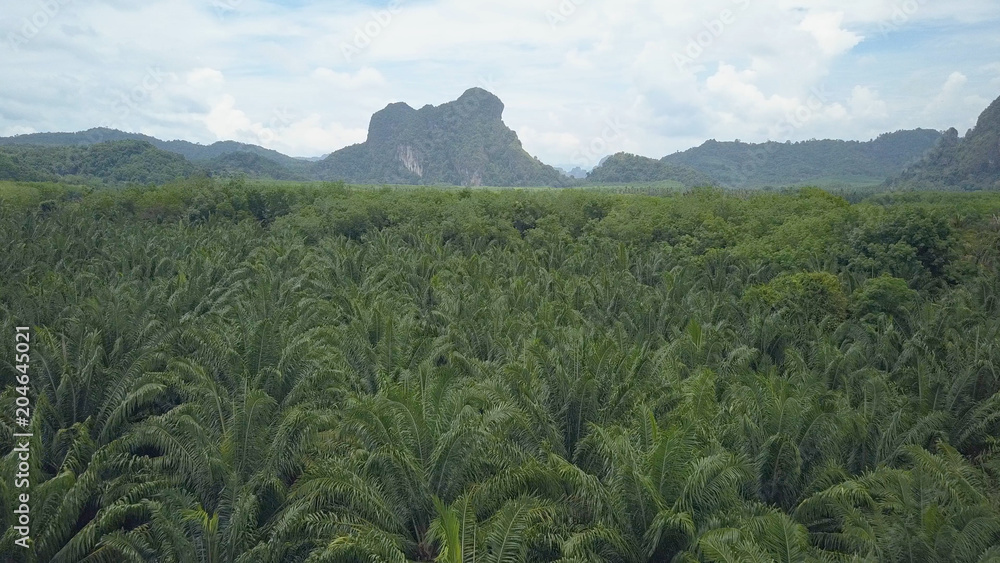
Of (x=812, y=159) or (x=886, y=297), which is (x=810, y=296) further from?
(x=812, y=159)

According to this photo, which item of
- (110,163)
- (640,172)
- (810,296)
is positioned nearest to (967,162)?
(640,172)

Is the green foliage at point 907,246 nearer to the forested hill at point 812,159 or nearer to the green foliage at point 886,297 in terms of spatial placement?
the green foliage at point 886,297

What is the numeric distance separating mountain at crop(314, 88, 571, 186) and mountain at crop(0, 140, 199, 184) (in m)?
60.1

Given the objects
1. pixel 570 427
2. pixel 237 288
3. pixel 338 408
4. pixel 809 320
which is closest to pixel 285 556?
pixel 338 408

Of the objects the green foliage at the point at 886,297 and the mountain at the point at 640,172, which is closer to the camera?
the green foliage at the point at 886,297

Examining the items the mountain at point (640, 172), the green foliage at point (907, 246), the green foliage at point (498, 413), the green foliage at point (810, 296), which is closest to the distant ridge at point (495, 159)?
the mountain at point (640, 172)

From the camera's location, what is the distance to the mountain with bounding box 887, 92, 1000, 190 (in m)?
88.9

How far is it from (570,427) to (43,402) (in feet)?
35.3

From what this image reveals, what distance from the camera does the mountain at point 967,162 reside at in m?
88.9

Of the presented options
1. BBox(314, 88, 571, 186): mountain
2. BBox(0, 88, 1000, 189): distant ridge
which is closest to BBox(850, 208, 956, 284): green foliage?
BBox(0, 88, 1000, 189): distant ridge

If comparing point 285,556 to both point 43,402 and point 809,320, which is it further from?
point 809,320

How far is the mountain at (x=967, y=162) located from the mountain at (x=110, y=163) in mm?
104996

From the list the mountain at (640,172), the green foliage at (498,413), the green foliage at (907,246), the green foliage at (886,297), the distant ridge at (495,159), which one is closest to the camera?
the green foliage at (498,413)

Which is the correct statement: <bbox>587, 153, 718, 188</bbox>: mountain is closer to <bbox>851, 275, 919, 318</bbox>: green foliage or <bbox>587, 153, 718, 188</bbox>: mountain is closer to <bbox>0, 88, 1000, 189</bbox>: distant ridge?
<bbox>0, 88, 1000, 189</bbox>: distant ridge
